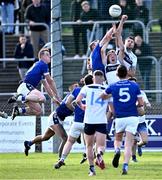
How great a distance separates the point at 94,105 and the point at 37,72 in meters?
5.43

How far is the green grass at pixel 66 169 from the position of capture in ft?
71.6

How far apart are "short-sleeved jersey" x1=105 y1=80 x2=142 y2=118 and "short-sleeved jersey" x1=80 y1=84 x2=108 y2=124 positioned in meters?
0.25

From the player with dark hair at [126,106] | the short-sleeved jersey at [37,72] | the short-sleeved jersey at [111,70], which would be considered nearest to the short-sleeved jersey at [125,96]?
the player with dark hair at [126,106]

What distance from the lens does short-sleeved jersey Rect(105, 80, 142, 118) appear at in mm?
22188

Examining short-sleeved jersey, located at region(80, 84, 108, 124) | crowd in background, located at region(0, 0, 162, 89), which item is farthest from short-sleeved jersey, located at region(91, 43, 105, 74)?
crowd in background, located at region(0, 0, 162, 89)

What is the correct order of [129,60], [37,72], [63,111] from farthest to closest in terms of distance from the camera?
[129,60] → [37,72] → [63,111]

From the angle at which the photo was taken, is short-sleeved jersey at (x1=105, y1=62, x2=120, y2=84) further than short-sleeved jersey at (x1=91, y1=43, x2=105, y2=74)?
Yes

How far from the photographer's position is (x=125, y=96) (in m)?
22.3

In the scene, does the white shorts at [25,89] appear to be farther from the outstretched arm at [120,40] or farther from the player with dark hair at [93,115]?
the player with dark hair at [93,115]

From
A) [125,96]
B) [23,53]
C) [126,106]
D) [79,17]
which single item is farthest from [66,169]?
[79,17]

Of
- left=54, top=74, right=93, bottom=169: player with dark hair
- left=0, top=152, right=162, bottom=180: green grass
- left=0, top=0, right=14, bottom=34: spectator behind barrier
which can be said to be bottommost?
left=0, top=152, right=162, bottom=180: green grass

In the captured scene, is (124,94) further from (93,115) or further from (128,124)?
(93,115)

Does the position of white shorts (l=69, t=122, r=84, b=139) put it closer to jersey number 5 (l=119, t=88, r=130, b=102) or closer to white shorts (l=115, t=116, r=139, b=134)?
white shorts (l=115, t=116, r=139, b=134)

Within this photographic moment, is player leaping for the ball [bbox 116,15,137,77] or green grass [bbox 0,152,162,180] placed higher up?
player leaping for the ball [bbox 116,15,137,77]
